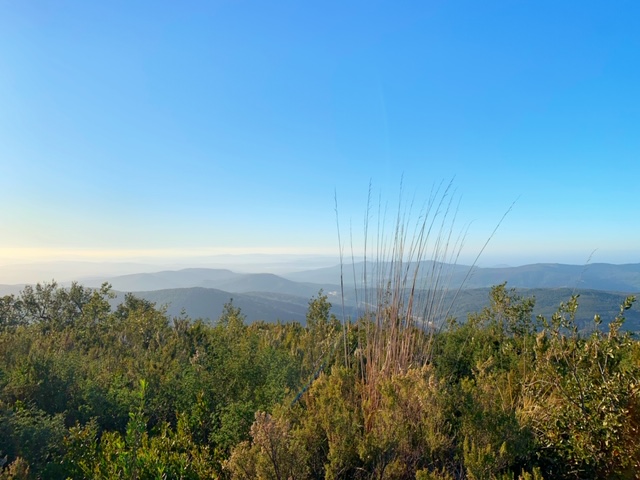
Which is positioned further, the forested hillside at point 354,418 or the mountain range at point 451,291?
the mountain range at point 451,291

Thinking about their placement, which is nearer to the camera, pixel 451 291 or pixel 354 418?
pixel 354 418

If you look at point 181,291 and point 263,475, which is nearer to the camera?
point 263,475

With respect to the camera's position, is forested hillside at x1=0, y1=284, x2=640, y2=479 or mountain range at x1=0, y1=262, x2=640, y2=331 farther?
mountain range at x1=0, y1=262, x2=640, y2=331

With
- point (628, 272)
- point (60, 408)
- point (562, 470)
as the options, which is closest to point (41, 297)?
point (60, 408)

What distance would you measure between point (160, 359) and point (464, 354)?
4.47 m

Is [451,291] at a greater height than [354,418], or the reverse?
[451,291]

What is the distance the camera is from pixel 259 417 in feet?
6.46

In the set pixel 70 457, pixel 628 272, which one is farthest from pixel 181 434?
pixel 628 272

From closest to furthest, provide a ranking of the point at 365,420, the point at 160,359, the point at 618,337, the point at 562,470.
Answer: the point at 562,470
the point at 365,420
the point at 618,337
the point at 160,359

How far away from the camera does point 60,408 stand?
376 cm

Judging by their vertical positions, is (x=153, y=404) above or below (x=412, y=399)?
below

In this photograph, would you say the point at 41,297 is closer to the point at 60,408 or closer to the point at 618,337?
the point at 60,408

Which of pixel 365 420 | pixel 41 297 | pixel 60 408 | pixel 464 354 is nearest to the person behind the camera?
pixel 365 420

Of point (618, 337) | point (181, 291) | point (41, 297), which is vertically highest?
point (618, 337)
